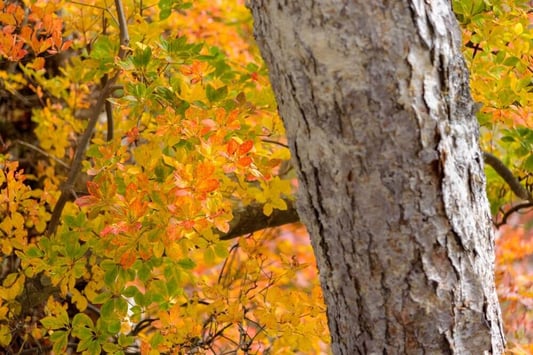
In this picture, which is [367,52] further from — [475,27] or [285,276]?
[285,276]

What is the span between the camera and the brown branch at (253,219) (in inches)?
102

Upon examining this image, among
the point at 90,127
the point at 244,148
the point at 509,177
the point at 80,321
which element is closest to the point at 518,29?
the point at 509,177

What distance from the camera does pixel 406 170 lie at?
47.3 inches

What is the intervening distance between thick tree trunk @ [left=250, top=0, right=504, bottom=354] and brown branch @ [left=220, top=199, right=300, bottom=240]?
124 cm

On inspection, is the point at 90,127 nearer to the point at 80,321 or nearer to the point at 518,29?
the point at 80,321

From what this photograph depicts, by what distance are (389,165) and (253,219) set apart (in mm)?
1453

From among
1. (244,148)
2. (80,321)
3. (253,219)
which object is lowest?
(80,321)

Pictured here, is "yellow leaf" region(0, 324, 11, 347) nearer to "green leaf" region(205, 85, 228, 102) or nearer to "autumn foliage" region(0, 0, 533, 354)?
"autumn foliage" region(0, 0, 533, 354)

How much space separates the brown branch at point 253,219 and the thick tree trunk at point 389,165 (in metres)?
1.24

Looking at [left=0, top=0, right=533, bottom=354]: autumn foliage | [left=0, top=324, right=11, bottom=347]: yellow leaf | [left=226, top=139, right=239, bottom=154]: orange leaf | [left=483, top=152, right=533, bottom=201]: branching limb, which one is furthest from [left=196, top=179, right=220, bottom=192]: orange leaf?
[left=483, top=152, right=533, bottom=201]: branching limb

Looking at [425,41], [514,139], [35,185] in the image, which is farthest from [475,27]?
[35,185]

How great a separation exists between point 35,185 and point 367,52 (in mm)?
2565

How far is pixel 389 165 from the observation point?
1.20 meters

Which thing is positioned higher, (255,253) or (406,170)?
(255,253)
